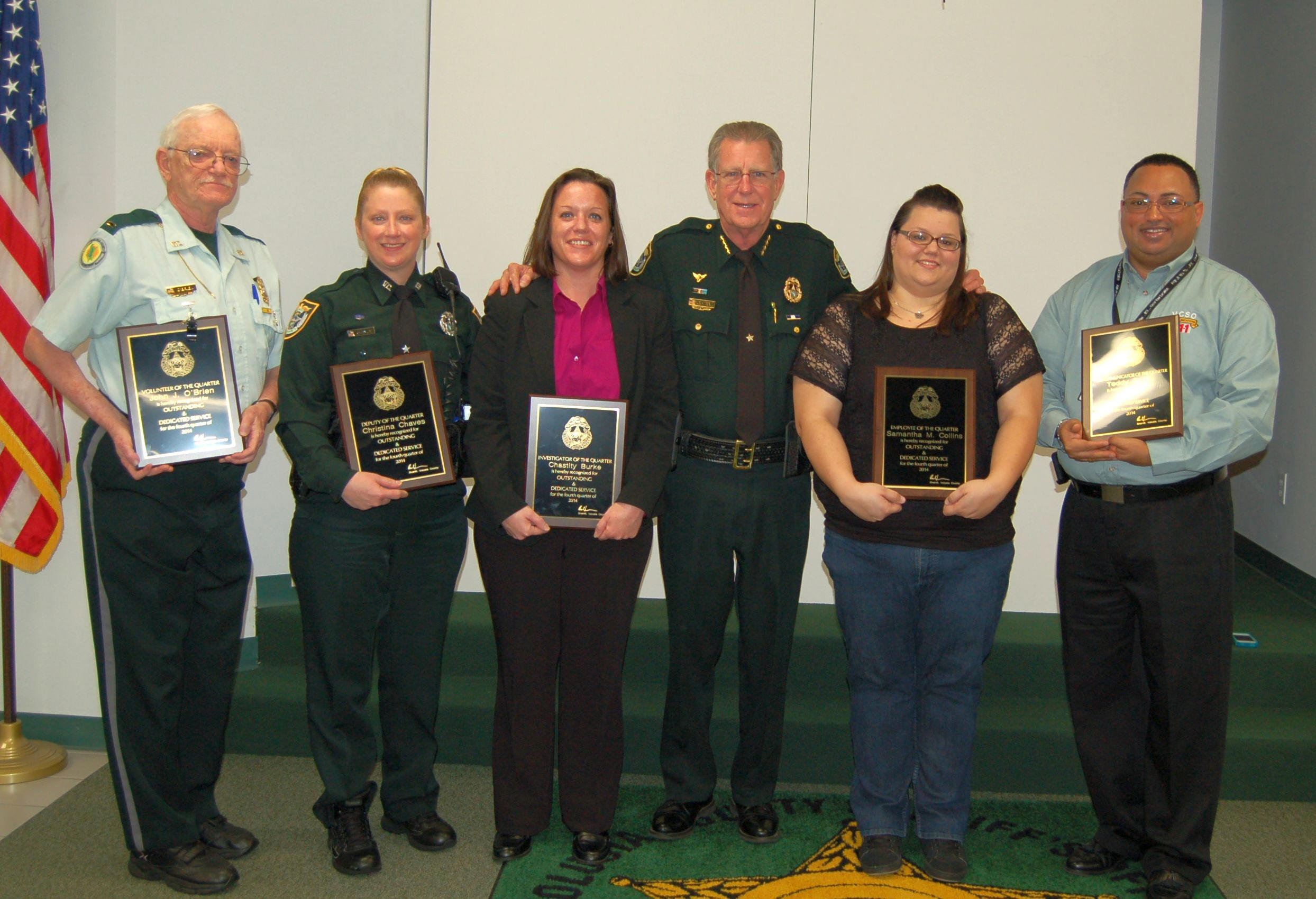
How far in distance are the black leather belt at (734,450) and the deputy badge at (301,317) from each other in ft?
3.37

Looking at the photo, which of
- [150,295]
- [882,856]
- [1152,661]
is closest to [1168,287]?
[1152,661]

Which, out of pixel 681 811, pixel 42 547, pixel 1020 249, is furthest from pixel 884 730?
pixel 42 547

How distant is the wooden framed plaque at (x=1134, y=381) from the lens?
261cm

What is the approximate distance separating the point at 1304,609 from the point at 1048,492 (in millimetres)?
1251

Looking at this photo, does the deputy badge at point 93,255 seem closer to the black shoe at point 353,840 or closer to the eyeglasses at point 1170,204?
the black shoe at point 353,840

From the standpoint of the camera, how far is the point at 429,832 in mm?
2906

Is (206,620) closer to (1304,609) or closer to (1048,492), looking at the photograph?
(1048,492)

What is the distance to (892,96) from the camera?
403 centimetres

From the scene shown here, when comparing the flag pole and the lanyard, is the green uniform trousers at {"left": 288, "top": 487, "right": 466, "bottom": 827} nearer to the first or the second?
the flag pole

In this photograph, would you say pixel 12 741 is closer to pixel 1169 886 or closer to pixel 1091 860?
→ pixel 1091 860

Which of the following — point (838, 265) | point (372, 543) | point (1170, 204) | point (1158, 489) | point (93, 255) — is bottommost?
point (372, 543)

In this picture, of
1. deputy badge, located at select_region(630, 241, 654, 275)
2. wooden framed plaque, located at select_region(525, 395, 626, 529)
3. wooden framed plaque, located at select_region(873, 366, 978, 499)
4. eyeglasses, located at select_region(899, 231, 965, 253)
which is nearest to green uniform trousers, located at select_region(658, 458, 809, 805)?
wooden framed plaque, located at select_region(525, 395, 626, 529)

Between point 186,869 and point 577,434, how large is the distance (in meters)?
1.54

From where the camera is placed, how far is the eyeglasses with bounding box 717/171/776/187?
2.80 meters
